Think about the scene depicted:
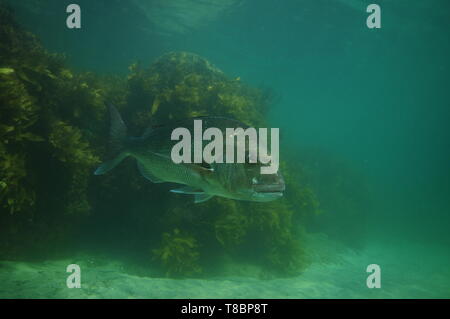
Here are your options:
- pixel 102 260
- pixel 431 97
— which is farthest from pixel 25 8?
pixel 431 97

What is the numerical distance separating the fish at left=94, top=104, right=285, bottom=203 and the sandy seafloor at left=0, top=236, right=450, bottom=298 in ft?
10.1

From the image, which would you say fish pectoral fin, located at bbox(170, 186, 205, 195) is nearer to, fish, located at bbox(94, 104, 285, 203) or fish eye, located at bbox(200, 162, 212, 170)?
fish, located at bbox(94, 104, 285, 203)

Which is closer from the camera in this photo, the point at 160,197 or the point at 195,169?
the point at 195,169

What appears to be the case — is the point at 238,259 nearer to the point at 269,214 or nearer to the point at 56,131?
the point at 269,214

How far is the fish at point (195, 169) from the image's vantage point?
228 centimetres

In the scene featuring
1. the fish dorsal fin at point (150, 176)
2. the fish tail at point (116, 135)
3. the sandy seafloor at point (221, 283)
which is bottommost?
the sandy seafloor at point (221, 283)

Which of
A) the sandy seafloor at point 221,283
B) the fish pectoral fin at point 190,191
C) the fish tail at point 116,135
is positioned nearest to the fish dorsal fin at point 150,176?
the fish tail at point 116,135

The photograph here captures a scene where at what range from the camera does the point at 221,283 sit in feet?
21.6

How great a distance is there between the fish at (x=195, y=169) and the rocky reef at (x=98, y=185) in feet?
11.7

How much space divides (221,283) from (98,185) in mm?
4329

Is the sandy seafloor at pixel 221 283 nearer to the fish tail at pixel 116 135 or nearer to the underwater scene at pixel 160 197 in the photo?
the underwater scene at pixel 160 197

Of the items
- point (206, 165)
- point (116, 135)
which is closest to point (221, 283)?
point (116, 135)

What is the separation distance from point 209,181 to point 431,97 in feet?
268

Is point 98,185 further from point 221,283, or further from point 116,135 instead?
point 116,135
